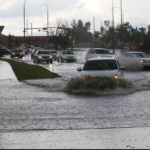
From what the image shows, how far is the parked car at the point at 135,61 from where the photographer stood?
99.6 ft

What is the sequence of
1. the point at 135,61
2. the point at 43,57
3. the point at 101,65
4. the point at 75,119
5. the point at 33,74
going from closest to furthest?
the point at 75,119 < the point at 101,65 < the point at 33,74 < the point at 135,61 < the point at 43,57

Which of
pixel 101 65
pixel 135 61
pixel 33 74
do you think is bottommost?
pixel 33 74

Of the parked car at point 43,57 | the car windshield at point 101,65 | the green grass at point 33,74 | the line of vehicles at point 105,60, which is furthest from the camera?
the parked car at point 43,57

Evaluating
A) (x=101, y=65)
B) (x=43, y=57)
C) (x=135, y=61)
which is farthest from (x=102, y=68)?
(x=43, y=57)

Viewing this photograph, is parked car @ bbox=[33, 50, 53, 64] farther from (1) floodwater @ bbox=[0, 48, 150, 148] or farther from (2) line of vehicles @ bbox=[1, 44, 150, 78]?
(1) floodwater @ bbox=[0, 48, 150, 148]

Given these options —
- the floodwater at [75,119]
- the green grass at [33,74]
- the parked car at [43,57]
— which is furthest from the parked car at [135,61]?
the parked car at [43,57]

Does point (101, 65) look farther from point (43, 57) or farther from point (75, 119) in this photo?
point (43, 57)

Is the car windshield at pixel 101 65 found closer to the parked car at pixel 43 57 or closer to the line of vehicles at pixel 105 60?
the line of vehicles at pixel 105 60

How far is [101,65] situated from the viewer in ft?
55.1

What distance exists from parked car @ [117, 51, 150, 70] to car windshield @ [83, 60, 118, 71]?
1378 centimetres

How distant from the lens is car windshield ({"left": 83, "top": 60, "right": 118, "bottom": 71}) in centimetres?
1666

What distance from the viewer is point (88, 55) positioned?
40438 mm

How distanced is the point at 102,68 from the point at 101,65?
244mm

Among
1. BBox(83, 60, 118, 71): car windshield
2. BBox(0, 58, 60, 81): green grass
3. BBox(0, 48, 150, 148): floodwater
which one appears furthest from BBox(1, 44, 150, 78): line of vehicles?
BBox(0, 58, 60, 81): green grass
